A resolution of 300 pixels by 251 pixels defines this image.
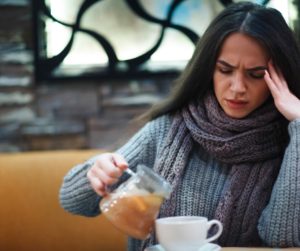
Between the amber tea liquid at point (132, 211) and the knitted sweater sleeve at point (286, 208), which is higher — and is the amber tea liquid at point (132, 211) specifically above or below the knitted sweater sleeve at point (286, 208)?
above

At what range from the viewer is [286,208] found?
2.57 ft

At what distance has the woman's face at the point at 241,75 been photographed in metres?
0.88

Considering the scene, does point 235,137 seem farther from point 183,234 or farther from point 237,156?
point 183,234

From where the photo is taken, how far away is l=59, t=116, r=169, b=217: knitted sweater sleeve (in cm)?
88

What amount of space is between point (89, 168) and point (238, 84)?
1.44 feet

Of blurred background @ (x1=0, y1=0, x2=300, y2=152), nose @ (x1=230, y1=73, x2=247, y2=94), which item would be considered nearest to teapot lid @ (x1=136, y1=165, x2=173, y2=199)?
nose @ (x1=230, y1=73, x2=247, y2=94)

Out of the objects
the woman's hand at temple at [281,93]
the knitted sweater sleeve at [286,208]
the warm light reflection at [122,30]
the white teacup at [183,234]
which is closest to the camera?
the white teacup at [183,234]

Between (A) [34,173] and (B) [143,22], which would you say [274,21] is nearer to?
(B) [143,22]

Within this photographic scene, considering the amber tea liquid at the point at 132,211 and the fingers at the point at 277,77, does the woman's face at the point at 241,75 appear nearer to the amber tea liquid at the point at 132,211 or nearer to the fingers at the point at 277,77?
the fingers at the point at 277,77

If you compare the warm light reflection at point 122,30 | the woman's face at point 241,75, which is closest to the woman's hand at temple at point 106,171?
the woman's face at point 241,75

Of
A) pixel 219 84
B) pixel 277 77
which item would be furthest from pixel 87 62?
pixel 277 77

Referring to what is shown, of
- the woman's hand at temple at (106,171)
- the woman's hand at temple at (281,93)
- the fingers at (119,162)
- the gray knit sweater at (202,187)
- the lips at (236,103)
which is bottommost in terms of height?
the gray knit sweater at (202,187)

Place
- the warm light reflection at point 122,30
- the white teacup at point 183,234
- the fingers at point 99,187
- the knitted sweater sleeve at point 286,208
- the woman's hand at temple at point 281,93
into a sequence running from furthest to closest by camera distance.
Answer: the warm light reflection at point 122,30 → the woman's hand at temple at point 281,93 → the knitted sweater sleeve at point 286,208 → the fingers at point 99,187 → the white teacup at point 183,234

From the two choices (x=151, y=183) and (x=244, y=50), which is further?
(x=244, y=50)
